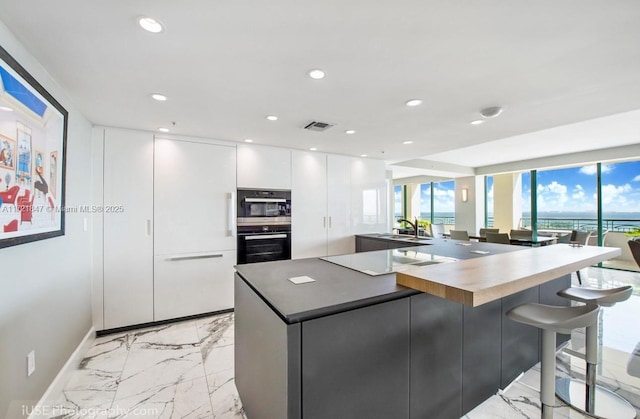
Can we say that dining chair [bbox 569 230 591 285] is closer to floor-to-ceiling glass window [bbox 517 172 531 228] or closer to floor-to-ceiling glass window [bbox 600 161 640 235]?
floor-to-ceiling glass window [bbox 600 161 640 235]

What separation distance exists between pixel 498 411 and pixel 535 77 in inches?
88.7

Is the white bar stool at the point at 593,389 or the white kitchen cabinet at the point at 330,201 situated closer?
the white bar stool at the point at 593,389

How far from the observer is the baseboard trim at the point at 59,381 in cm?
166

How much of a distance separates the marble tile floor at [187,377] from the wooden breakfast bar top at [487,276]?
0.97 metres

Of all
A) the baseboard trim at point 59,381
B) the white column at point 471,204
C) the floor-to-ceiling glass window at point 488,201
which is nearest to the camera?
the baseboard trim at point 59,381

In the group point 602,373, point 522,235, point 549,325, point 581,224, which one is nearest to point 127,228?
point 549,325

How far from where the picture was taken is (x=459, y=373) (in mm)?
1605

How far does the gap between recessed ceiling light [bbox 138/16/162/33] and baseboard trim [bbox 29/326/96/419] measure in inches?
88.2

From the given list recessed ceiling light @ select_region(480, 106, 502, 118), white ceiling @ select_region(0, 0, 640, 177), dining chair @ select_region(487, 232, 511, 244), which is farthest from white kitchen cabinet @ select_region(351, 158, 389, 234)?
recessed ceiling light @ select_region(480, 106, 502, 118)

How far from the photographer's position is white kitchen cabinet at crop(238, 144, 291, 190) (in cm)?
356

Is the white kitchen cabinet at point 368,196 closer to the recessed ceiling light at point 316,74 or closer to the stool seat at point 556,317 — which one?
the recessed ceiling light at point 316,74

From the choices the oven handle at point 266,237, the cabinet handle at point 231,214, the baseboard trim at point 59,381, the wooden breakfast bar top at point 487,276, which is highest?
the cabinet handle at point 231,214

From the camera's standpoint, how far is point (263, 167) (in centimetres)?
370

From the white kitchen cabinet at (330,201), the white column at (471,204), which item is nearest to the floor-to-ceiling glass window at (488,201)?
the white column at (471,204)
